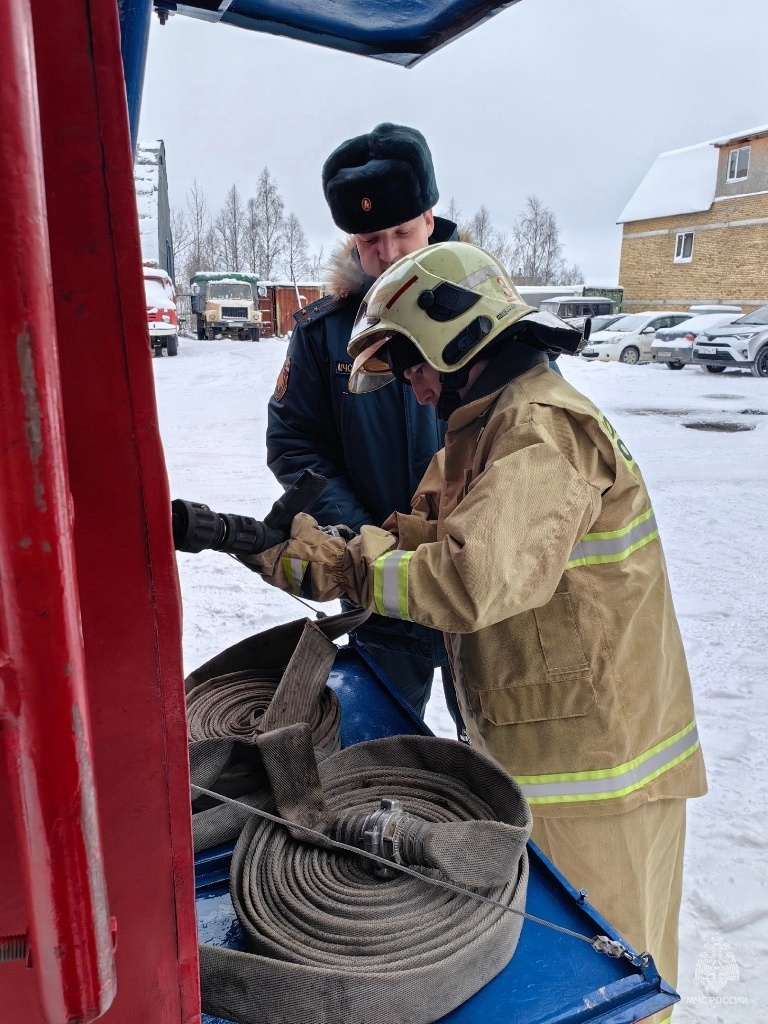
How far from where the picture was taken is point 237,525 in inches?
63.2

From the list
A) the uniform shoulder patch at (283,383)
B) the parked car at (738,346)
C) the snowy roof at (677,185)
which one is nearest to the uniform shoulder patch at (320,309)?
the uniform shoulder patch at (283,383)

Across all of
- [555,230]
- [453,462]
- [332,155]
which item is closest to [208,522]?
[453,462]

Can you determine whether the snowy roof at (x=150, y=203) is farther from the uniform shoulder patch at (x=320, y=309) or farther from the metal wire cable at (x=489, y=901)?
the metal wire cable at (x=489, y=901)

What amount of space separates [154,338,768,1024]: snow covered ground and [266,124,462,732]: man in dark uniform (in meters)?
1.11

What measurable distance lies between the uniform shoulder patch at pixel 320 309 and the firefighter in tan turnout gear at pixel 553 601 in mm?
821

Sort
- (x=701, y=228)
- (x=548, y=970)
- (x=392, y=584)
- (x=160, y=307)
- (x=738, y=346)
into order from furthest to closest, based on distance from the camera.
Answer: (x=701, y=228)
(x=738, y=346)
(x=160, y=307)
(x=392, y=584)
(x=548, y=970)

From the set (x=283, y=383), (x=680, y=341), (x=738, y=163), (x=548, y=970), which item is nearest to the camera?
(x=548, y=970)

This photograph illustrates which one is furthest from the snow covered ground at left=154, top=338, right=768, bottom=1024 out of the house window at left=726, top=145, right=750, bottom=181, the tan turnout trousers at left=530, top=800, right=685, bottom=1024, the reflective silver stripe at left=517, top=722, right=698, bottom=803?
the house window at left=726, top=145, right=750, bottom=181

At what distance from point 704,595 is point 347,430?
3335mm

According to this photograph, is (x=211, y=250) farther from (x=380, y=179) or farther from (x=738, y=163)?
(x=380, y=179)

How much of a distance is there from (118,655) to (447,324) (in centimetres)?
116

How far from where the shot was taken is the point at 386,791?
151 cm

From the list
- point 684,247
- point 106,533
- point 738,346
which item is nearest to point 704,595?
point 106,533

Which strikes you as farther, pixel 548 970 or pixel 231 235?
pixel 231 235
